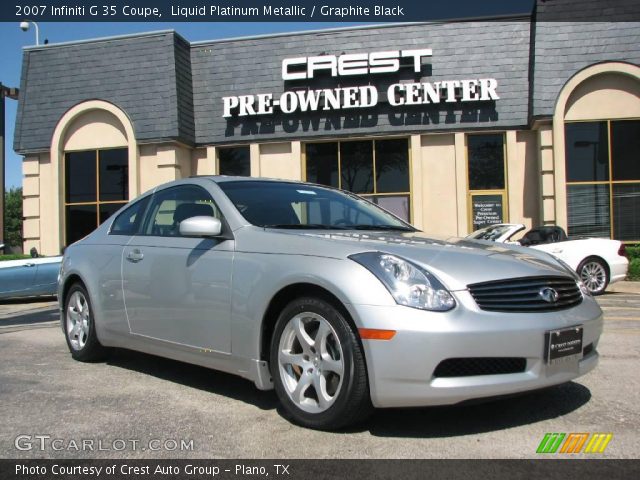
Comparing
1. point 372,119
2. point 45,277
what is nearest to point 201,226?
point 45,277

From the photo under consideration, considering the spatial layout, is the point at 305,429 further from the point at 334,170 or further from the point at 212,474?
the point at 334,170

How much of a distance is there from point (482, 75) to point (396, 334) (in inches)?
556

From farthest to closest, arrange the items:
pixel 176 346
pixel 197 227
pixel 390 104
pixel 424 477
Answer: pixel 390 104
pixel 176 346
pixel 197 227
pixel 424 477

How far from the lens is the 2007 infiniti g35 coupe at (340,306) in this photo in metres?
3.13

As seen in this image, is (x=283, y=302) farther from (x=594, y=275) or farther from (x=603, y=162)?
(x=603, y=162)

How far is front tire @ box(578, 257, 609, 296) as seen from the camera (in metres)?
11.7

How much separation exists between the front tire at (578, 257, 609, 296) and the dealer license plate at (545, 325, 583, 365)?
8.90 meters

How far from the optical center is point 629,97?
590 inches

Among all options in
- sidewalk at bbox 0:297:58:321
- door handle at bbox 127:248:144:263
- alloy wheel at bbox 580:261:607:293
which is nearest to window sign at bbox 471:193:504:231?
alloy wheel at bbox 580:261:607:293

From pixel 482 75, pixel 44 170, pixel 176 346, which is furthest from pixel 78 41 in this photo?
pixel 176 346

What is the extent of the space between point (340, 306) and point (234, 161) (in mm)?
14777

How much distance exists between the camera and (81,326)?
219 inches

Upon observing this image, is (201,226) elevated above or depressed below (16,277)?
above

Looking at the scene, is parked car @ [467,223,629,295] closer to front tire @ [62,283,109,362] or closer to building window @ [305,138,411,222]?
building window @ [305,138,411,222]
